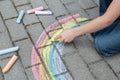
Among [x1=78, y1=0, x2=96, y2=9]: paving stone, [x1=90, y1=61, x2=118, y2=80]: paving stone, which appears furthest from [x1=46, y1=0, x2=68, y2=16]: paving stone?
[x1=90, y1=61, x2=118, y2=80]: paving stone

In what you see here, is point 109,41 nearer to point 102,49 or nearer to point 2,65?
point 102,49

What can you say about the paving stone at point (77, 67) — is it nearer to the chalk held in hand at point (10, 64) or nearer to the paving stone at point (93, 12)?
the chalk held in hand at point (10, 64)

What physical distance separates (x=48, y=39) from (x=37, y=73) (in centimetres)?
47

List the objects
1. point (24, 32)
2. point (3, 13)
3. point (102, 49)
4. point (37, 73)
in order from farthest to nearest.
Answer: point (3, 13) → point (24, 32) → point (102, 49) → point (37, 73)

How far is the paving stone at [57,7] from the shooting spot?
3.21 m

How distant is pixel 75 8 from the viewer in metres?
3.27

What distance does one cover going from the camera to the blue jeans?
2744 mm

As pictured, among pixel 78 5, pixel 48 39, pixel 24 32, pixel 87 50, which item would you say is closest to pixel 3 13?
pixel 24 32

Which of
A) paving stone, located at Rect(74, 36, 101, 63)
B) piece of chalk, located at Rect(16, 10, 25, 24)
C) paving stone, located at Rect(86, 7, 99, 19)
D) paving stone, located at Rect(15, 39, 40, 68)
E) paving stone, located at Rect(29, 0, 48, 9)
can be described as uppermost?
paving stone, located at Rect(86, 7, 99, 19)

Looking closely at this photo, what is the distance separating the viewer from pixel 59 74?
8.42ft

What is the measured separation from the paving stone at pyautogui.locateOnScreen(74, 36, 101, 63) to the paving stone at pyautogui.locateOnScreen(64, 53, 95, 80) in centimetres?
7

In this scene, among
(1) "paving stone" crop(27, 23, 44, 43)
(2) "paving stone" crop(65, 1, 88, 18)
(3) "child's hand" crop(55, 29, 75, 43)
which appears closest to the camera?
(3) "child's hand" crop(55, 29, 75, 43)

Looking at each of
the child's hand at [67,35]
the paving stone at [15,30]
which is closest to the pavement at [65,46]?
the paving stone at [15,30]

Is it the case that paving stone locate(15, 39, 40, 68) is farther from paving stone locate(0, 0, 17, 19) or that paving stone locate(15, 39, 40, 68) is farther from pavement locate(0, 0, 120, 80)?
paving stone locate(0, 0, 17, 19)
